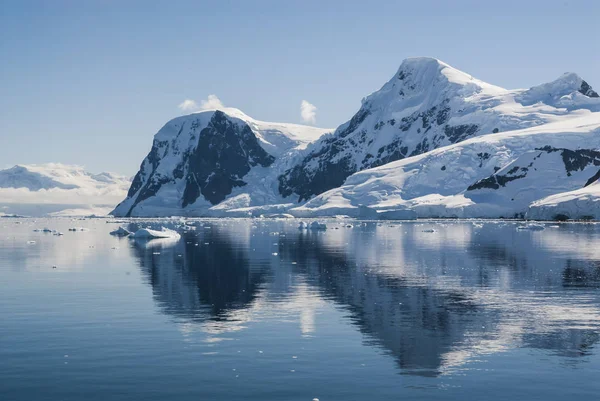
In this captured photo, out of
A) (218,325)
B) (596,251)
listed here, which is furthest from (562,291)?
(596,251)

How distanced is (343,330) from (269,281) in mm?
18092

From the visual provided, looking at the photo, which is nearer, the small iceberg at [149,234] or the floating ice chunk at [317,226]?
the small iceberg at [149,234]

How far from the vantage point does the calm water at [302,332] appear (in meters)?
21.5

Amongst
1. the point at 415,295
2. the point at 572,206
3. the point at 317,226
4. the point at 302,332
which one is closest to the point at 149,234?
the point at 317,226

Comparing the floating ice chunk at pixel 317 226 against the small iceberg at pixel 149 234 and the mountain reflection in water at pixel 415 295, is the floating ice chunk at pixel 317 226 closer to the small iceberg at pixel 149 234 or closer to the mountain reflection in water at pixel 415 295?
the small iceberg at pixel 149 234

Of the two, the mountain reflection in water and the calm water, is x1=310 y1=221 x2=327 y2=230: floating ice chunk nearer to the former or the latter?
the mountain reflection in water

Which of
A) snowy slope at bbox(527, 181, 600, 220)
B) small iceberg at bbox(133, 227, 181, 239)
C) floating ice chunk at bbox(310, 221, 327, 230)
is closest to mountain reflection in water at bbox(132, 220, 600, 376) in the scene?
small iceberg at bbox(133, 227, 181, 239)

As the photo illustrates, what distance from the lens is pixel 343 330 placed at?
30078mm

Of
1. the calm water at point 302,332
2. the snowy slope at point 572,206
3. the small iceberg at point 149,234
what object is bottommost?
the calm water at point 302,332

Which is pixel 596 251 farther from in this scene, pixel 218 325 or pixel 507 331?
pixel 218 325

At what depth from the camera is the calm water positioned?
2147 centimetres

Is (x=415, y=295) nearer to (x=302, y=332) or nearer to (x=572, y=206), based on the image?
(x=302, y=332)

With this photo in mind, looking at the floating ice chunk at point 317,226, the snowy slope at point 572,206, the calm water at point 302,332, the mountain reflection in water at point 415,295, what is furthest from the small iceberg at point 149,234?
the snowy slope at point 572,206

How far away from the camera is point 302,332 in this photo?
29641 millimetres
